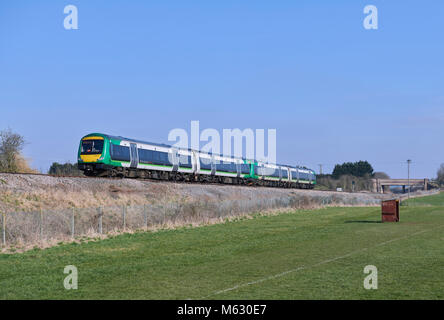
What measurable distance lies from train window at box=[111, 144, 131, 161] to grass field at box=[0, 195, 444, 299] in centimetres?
1447

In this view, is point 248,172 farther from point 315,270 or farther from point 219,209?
point 315,270

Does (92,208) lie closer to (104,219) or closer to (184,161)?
(104,219)

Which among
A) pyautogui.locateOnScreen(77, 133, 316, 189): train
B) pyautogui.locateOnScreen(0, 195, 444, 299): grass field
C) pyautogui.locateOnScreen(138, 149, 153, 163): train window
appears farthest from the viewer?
pyautogui.locateOnScreen(138, 149, 153, 163): train window

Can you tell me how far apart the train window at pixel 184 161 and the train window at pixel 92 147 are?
12.6 m

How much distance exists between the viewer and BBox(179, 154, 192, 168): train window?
169 ft

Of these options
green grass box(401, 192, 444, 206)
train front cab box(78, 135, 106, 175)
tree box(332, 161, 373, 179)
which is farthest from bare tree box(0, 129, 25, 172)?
tree box(332, 161, 373, 179)

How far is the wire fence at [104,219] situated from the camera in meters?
23.1

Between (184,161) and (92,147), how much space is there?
45.0 feet

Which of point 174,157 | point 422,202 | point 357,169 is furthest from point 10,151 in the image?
point 357,169

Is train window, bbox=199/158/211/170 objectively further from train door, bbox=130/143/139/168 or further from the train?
train door, bbox=130/143/139/168

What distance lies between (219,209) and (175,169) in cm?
1402

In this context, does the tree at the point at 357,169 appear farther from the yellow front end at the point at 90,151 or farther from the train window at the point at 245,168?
the yellow front end at the point at 90,151

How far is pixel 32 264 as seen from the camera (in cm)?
1748
